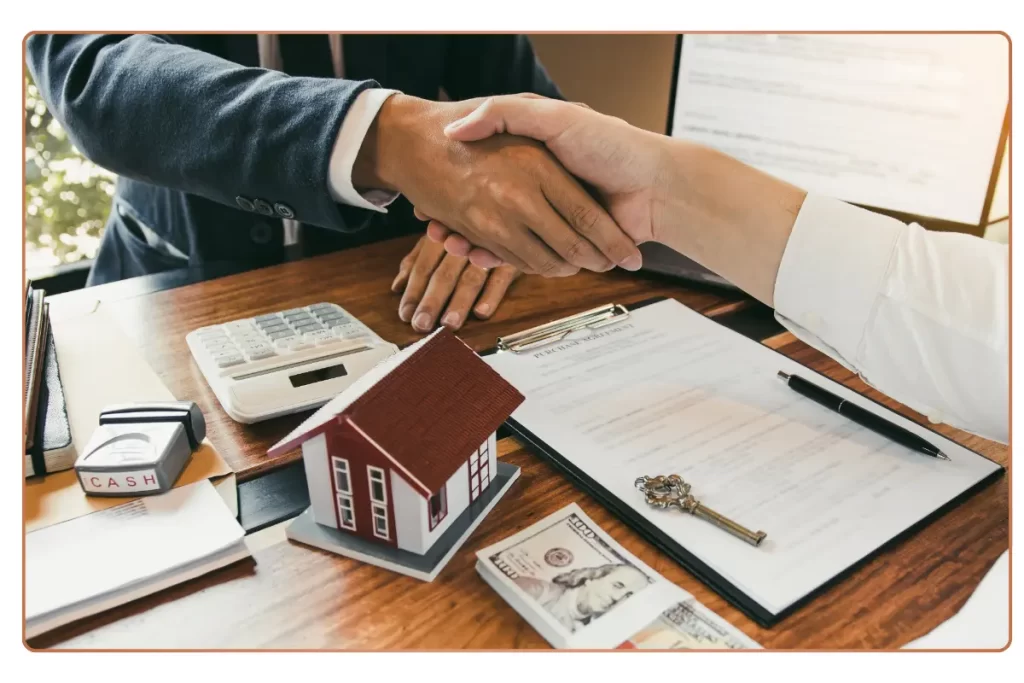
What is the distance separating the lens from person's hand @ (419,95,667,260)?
802 mm

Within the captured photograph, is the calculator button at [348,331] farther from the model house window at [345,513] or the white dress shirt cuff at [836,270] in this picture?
the white dress shirt cuff at [836,270]

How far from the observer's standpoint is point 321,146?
Result: 796 millimetres

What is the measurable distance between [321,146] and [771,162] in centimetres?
64

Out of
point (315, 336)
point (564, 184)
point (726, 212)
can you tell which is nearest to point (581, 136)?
point (564, 184)

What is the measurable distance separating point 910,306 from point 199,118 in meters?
0.77

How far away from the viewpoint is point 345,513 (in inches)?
23.0

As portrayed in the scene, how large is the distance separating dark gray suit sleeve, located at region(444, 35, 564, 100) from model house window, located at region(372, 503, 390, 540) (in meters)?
0.97

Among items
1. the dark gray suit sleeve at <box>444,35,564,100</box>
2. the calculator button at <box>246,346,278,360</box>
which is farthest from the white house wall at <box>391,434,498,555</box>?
the dark gray suit sleeve at <box>444,35,564,100</box>

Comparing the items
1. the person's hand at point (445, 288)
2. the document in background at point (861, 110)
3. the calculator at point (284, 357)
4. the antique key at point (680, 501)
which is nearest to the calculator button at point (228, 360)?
the calculator at point (284, 357)

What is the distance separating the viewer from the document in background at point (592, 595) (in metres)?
0.51

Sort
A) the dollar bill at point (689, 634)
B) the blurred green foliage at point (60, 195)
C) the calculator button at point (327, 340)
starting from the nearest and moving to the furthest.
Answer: the dollar bill at point (689, 634) → the calculator button at point (327, 340) → the blurred green foliage at point (60, 195)

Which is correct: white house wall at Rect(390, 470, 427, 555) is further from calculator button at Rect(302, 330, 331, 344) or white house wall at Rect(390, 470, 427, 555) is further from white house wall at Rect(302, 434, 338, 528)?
calculator button at Rect(302, 330, 331, 344)

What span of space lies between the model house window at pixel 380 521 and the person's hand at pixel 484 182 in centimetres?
39

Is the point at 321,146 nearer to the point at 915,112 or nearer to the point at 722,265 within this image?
the point at 722,265
